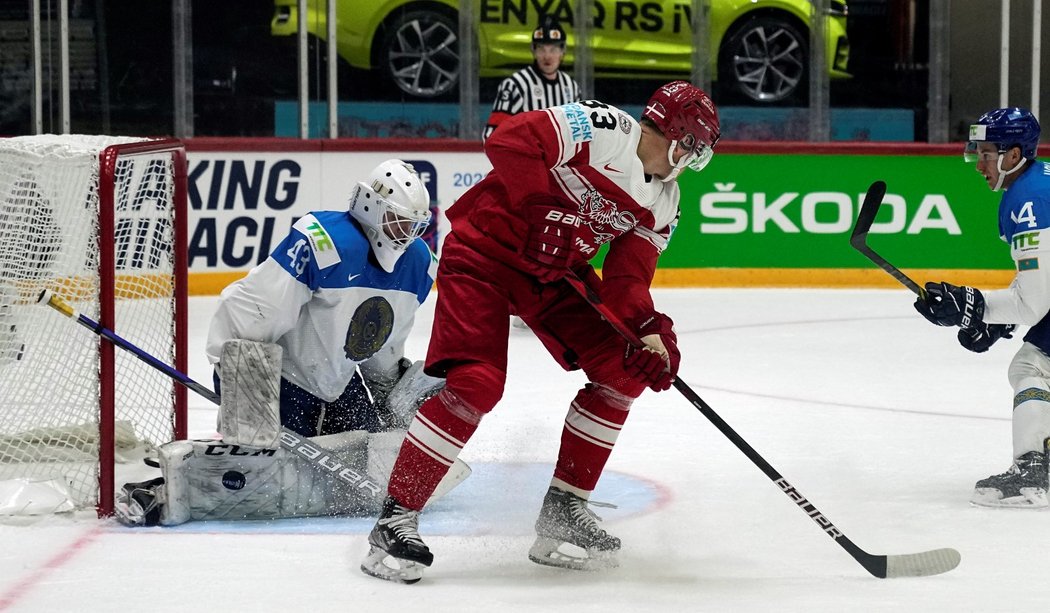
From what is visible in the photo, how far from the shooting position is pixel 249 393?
3.05 meters

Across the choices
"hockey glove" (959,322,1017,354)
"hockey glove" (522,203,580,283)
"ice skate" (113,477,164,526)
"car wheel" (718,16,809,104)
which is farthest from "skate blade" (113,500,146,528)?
"car wheel" (718,16,809,104)

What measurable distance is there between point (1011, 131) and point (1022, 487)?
2.76 ft

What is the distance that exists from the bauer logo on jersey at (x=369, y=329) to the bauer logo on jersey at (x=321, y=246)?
0.16 meters

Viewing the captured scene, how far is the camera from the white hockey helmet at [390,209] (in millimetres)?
3238

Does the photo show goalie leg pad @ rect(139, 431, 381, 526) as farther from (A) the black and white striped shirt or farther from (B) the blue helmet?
(A) the black and white striped shirt

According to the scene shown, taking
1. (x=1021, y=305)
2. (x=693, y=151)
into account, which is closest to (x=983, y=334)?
(x=1021, y=305)

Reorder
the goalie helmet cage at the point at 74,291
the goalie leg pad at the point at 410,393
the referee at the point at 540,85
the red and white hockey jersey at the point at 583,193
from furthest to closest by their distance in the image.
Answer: the referee at the point at 540,85 → the goalie leg pad at the point at 410,393 → the goalie helmet cage at the point at 74,291 → the red and white hockey jersey at the point at 583,193

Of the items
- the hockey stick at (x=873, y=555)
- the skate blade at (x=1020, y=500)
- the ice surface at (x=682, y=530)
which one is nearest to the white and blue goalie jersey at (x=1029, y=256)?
the skate blade at (x=1020, y=500)

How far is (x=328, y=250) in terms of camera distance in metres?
3.22

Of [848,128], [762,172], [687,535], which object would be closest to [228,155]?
[762,172]

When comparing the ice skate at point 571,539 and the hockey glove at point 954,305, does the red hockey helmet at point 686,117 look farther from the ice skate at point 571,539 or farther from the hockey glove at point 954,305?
the hockey glove at point 954,305

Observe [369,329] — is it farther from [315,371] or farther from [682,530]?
[682,530]

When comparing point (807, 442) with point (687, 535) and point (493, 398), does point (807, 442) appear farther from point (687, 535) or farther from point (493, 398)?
point (493, 398)

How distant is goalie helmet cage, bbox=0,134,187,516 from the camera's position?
318cm
